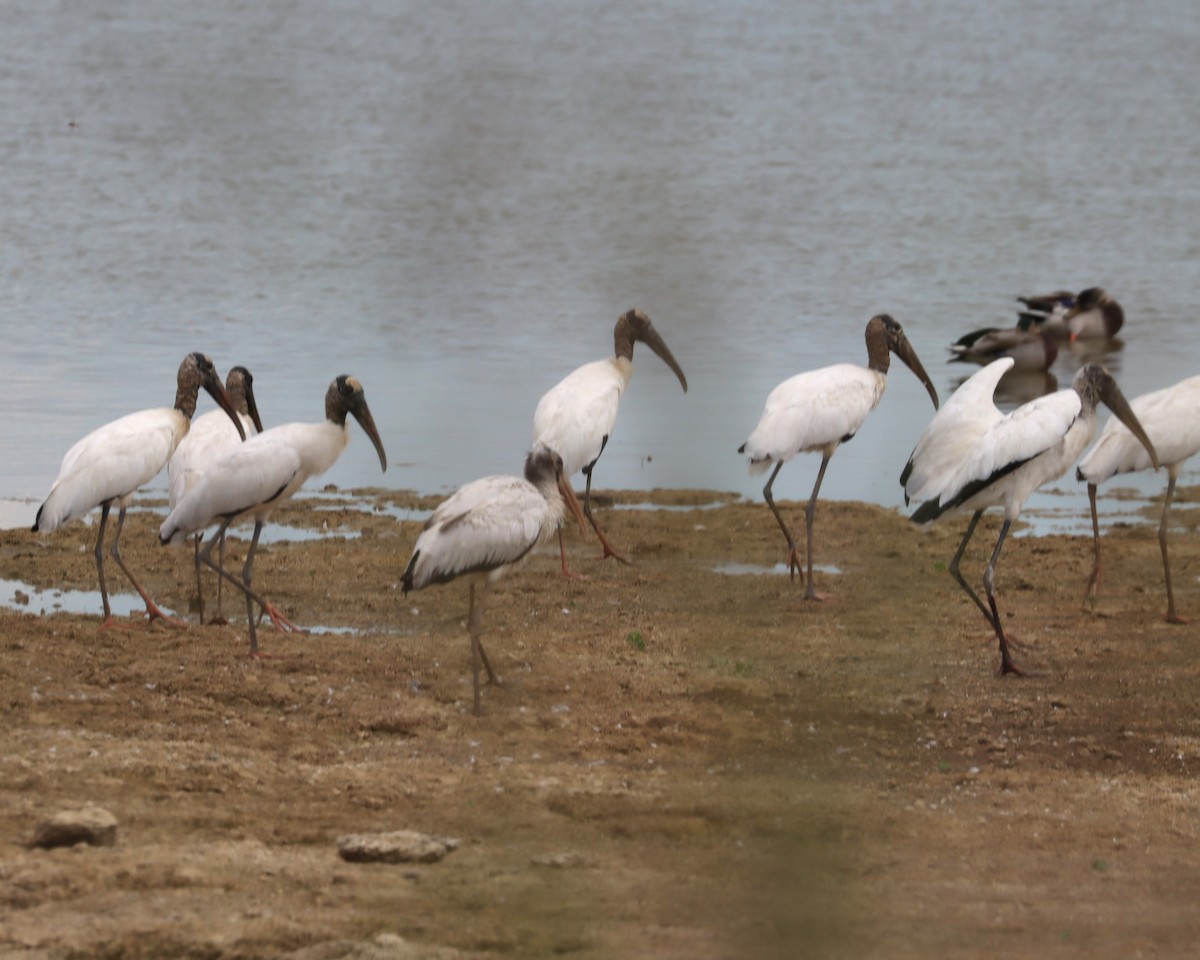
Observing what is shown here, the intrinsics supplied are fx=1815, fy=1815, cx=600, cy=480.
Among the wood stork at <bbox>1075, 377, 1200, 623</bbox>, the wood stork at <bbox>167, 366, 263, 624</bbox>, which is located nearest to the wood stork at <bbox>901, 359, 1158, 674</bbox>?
the wood stork at <bbox>1075, 377, 1200, 623</bbox>

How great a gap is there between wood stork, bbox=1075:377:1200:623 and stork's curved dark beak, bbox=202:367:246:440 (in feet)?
12.2

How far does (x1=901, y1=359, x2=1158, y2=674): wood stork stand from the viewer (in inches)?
266

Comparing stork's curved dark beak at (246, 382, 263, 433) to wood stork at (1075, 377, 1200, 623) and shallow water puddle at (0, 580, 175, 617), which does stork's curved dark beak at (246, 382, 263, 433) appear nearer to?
shallow water puddle at (0, 580, 175, 617)

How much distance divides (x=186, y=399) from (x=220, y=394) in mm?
152

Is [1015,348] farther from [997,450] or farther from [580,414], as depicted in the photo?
[997,450]

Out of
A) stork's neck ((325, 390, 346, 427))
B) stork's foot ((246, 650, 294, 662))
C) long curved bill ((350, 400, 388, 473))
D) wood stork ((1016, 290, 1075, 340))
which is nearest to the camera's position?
stork's foot ((246, 650, 294, 662))

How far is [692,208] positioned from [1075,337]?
14.1 m

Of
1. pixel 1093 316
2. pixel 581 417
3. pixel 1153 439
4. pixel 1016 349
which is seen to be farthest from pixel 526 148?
pixel 1016 349

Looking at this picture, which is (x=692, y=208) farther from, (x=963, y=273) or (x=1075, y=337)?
(x=1075, y=337)

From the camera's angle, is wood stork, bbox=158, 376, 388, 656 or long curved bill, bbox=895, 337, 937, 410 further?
long curved bill, bbox=895, 337, 937, 410

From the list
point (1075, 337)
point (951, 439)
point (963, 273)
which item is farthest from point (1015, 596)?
point (1075, 337)

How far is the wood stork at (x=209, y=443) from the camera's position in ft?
24.7

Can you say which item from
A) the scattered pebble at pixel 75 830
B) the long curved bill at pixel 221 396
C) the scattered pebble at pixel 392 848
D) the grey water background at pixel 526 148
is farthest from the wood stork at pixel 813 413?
the grey water background at pixel 526 148

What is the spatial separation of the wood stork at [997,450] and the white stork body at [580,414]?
1885mm
